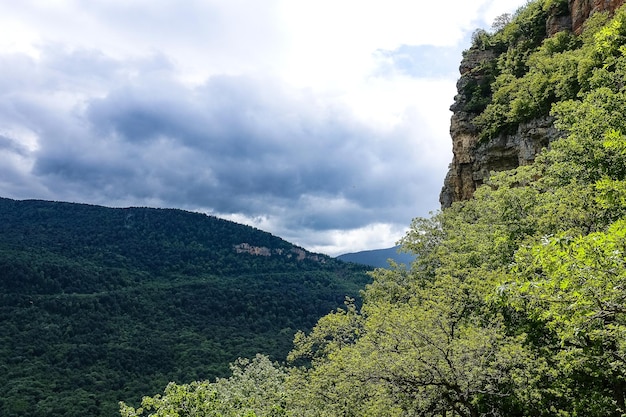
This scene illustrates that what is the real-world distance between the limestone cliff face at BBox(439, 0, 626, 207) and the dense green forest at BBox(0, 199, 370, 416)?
205 ft

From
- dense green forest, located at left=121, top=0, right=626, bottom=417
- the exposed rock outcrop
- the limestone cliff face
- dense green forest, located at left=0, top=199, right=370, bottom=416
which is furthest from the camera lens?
dense green forest, located at left=0, top=199, right=370, bottom=416

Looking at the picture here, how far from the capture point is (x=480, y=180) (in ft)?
152

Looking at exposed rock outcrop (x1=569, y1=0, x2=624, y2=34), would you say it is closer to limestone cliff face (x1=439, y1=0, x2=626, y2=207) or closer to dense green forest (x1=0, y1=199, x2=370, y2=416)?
limestone cliff face (x1=439, y1=0, x2=626, y2=207)

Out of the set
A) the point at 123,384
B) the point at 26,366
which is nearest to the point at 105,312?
the point at 26,366

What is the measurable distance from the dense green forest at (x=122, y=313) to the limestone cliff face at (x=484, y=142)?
2461 inches

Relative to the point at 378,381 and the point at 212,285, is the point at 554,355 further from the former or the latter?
the point at 212,285

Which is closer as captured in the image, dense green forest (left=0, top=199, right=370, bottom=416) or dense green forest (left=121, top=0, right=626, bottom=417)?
dense green forest (left=121, top=0, right=626, bottom=417)

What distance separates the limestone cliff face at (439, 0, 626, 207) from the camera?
38.4 meters

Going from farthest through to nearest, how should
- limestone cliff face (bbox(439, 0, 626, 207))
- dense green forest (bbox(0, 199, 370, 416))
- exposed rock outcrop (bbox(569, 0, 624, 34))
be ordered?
1. dense green forest (bbox(0, 199, 370, 416))
2. limestone cliff face (bbox(439, 0, 626, 207))
3. exposed rock outcrop (bbox(569, 0, 624, 34))

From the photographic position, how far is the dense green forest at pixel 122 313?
292ft

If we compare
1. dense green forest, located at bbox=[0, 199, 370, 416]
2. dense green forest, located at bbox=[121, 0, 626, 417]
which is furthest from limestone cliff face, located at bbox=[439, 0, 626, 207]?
dense green forest, located at bbox=[0, 199, 370, 416]

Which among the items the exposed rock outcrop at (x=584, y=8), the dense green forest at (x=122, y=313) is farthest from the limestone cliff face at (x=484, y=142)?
the dense green forest at (x=122, y=313)

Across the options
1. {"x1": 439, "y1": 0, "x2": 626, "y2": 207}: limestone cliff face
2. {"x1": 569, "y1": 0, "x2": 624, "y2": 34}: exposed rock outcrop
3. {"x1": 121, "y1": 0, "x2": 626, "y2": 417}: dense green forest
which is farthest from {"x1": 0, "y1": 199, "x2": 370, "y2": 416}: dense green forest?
{"x1": 569, "y1": 0, "x2": 624, "y2": 34}: exposed rock outcrop

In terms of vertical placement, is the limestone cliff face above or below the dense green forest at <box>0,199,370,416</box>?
above
